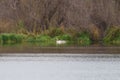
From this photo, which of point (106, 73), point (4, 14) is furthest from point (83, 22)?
point (106, 73)

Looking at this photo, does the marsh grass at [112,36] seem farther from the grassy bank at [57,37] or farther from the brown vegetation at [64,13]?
the brown vegetation at [64,13]

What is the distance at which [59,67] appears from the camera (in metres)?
30.3

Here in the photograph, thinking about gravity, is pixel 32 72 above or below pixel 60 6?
below

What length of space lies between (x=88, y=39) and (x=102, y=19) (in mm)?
2855

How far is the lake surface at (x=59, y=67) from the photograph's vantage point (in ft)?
85.0

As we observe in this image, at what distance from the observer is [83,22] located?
189 ft

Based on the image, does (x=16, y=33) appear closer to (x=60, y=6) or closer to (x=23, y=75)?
(x=60, y=6)

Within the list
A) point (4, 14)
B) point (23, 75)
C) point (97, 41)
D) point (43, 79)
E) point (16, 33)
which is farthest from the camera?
point (4, 14)

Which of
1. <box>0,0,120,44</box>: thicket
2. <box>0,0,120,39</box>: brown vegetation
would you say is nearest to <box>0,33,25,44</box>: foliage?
<box>0,0,120,44</box>: thicket

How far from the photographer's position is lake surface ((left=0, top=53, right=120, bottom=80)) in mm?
25922

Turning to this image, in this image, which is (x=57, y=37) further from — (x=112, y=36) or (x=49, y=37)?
(x=112, y=36)

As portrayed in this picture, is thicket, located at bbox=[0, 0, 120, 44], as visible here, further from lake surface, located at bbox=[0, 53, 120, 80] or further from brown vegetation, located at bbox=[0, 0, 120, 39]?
lake surface, located at bbox=[0, 53, 120, 80]

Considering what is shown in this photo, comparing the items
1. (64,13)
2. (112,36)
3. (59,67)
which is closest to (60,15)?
(64,13)

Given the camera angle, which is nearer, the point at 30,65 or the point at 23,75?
the point at 23,75
